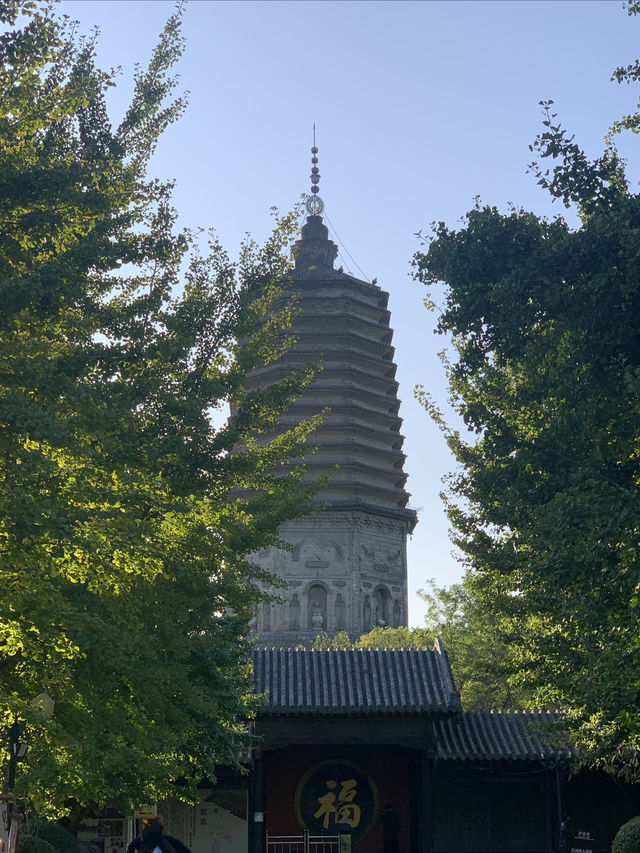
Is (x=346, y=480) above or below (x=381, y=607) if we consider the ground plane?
above

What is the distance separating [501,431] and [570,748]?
9.88 meters

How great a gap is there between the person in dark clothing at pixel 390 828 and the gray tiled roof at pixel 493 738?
154 centimetres

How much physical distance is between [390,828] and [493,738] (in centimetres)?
286

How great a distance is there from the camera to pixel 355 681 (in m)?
22.2

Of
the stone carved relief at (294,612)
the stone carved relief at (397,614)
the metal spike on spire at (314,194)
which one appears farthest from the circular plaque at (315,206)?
the stone carved relief at (397,614)

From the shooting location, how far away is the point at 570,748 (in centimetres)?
2158

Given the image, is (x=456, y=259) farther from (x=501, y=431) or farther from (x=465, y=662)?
(x=465, y=662)

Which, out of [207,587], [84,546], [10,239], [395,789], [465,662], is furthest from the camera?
[465,662]

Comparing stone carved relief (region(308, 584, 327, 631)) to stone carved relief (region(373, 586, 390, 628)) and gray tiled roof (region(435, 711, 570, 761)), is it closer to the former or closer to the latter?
stone carved relief (region(373, 586, 390, 628))

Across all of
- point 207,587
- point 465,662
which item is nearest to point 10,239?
point 207,587

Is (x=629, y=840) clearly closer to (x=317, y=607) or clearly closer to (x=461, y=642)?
(x=461, y=642)

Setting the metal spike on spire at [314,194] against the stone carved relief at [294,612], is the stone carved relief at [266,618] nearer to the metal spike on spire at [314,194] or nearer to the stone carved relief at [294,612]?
the stone carved relief at [294,612]

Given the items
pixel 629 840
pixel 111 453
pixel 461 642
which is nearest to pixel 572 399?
pixel 111 453

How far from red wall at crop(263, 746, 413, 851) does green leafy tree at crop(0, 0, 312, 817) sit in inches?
311
